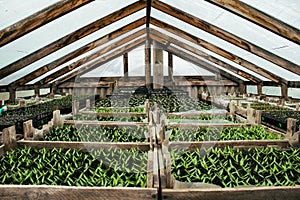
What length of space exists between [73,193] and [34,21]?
2.72 m

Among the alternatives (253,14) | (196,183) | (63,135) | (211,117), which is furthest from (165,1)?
(196,183)

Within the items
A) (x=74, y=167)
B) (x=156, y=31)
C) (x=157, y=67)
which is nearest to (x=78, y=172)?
(x=74, y=167)

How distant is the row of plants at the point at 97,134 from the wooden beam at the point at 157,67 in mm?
5826

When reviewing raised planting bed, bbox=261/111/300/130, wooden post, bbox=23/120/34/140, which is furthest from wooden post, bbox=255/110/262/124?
wooden post, bbox=23/120/34/140

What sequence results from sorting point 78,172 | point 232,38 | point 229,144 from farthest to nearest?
point 232,38 → point 229,144 → point 78,172

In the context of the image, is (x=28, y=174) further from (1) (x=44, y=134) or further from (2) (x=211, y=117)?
(2) (x=211, y=117)

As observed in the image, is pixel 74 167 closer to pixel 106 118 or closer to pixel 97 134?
pixel 97 134

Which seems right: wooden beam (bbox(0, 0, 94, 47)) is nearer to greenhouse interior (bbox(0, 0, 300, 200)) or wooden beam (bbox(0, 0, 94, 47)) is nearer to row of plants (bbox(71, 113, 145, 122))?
greenhouse interior (bbox(0, 0, 300, 200))

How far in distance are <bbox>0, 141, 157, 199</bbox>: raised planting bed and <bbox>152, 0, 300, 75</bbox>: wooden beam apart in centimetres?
328

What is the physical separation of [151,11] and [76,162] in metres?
4.58

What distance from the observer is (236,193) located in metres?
1.32

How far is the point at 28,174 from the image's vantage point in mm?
1720

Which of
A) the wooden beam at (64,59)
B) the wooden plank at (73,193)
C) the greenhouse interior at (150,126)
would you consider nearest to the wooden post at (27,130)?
the greenhouse interior at (150,126)

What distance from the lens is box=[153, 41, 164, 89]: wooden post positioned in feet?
28.6
